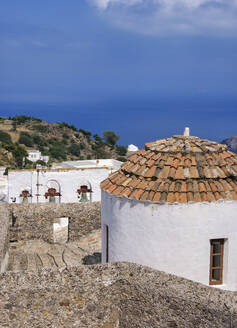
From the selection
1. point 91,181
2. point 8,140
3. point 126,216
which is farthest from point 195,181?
point 8,140

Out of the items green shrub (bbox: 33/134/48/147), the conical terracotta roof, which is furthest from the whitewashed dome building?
green shrub (bbox: 33/134/48/147)

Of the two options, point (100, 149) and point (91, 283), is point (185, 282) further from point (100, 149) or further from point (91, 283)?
point (100, 149)

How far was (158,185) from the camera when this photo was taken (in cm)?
1020

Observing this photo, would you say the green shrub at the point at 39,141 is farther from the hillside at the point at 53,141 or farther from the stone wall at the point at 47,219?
the stone wall at the point at 47,219

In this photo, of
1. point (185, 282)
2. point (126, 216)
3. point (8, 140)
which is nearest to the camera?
point (185, 282)

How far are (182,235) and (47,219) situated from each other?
33.2ft

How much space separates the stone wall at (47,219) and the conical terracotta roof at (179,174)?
7829 mm

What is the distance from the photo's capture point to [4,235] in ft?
51.5

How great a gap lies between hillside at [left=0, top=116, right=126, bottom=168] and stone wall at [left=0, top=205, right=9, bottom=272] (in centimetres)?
3844

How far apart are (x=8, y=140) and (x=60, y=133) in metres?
13.6

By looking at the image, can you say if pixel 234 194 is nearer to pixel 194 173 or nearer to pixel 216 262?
pixel 194 173

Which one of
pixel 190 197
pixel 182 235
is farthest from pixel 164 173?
pixel 182 235

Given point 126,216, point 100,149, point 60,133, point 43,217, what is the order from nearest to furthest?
point 126,216, point 43,217, point 100,149, point 60,133

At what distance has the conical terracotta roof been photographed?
32.6ft
